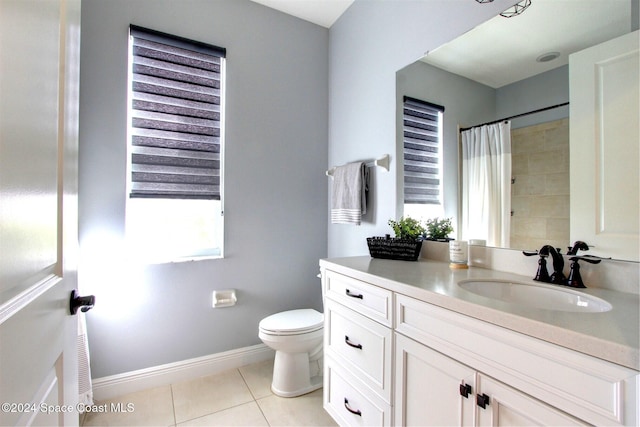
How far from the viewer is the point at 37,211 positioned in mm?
531

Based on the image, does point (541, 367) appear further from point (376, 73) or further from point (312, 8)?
point (312, 8)

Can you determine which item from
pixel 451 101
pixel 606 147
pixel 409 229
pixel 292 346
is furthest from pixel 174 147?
pixel 606 147

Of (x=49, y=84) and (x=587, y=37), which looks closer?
(x=49, y=84)

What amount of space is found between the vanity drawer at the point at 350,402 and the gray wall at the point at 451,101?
2.88 feet

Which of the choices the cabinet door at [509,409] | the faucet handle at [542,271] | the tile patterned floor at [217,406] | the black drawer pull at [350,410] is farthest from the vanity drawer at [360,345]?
the faucet handle at [542,271]

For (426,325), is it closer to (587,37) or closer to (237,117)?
(587,37)

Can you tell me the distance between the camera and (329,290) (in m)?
1.54

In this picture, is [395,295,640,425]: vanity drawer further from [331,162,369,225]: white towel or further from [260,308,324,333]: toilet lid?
[331,162,369,225]: white towel

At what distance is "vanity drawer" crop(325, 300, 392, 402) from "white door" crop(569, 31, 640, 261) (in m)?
0.82

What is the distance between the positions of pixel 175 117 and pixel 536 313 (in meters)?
2.11

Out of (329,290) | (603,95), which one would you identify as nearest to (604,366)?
(603,95)

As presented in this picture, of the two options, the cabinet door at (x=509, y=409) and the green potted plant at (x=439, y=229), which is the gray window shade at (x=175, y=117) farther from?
the cabinet door at (x=509, y=409)

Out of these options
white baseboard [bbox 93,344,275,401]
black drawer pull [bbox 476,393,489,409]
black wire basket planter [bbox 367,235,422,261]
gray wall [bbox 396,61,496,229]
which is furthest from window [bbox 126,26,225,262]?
black drawer pull [bbox 476,393,489,409]

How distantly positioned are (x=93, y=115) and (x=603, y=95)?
2.41m
